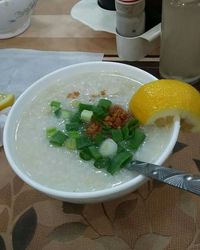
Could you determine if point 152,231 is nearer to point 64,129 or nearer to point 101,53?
point 64,129

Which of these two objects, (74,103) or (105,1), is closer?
(74,103)

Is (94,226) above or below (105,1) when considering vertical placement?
below

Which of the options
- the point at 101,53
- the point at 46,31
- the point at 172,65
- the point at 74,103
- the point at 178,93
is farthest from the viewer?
the point at 46,31

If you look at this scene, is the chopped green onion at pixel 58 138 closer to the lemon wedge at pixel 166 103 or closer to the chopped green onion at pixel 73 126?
the chopped green onion at pixel 73 126

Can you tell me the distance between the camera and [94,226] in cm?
74

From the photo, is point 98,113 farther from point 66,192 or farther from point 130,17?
point 130,17

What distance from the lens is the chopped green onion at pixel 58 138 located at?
727 mm

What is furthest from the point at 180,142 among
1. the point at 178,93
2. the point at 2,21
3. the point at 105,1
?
the point at 2,21

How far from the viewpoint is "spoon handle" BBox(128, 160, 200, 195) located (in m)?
0.55

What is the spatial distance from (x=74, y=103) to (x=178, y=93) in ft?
0.79

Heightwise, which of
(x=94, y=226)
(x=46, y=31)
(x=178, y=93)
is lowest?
(x=94, y=226)

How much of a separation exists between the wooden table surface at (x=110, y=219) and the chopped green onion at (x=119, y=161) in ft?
0.42

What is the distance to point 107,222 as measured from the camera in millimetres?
742

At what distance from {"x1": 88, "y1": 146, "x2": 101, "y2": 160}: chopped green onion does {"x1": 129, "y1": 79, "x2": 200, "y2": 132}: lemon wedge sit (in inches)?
4.1
